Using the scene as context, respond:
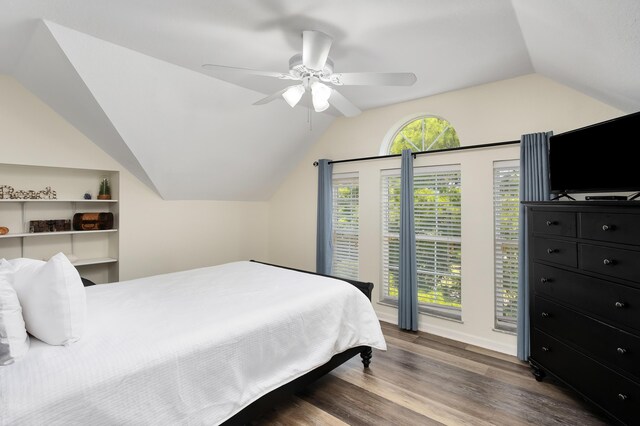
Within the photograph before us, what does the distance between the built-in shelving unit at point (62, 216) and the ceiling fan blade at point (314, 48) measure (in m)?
2.74

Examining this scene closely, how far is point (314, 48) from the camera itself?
206 cm

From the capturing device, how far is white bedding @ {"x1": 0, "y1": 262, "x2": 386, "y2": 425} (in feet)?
4.01

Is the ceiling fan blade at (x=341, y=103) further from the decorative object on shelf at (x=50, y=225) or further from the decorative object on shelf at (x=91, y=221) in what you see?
the decorative object on shelf at (x=50, y=225)

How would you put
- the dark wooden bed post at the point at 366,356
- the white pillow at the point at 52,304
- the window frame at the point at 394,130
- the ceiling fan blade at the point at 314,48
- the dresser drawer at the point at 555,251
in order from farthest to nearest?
1. the window frame at the point at 394,130
2. the dark wooden bed post at the point at 366,356
3. the dresser drawer at the point at 555,251
4. the ceiling fan blade at the point at 314,48
5. the white pillow at the point at 52,304

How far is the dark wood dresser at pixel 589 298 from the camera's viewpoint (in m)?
1.79

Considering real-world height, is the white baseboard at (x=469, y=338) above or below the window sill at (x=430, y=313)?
below

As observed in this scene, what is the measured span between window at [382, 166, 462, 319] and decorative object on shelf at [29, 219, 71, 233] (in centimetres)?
363

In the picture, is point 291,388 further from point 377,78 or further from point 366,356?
point 377,78

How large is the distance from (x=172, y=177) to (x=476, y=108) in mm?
3415

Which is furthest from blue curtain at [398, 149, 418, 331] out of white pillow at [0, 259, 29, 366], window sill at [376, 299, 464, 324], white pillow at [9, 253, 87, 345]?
white pillow at [0, 259, 29, 366]

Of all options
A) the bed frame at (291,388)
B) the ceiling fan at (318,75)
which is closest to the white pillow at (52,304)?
the bed frame at (291,388)

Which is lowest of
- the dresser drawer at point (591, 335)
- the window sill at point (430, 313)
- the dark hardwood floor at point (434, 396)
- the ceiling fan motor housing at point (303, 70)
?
the dark hardwood floor at point (434, 396)

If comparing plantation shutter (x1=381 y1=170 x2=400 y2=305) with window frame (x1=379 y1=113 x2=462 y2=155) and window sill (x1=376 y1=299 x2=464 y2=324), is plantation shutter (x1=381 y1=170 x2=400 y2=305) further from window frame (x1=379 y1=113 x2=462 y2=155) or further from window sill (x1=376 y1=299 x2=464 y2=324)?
window frame (x1=379 y1=113 x2=462 y2=155)

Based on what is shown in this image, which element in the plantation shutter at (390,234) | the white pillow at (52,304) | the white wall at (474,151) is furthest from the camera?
the plantation shutter at (390,234)
